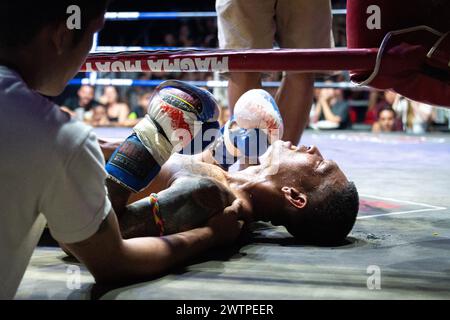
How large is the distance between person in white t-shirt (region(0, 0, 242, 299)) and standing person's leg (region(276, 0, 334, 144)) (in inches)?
62.9

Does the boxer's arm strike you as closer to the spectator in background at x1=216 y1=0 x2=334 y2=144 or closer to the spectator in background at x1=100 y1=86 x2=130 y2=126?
the spectator in background at x1=216 y1=0 x2=334 y2=144

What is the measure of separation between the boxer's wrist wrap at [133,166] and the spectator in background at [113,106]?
17.9 ft

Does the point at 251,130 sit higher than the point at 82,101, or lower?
higher

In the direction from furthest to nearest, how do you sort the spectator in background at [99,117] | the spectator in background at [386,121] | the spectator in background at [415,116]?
the spectator in background at [99,117]
the spectator in background at [386,121]
the spectator in background at [415,116]

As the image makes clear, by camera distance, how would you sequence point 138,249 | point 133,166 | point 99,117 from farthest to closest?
1. point 99,117
2. point 133,166
3. point 138,249

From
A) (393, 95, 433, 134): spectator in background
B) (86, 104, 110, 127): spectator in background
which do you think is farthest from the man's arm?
(86, 104, 110, 127): spectator in background

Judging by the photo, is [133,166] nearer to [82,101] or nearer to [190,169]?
[190,169]

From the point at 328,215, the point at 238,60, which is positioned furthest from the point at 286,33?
the point at 328,215

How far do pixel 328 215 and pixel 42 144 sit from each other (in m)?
0.96

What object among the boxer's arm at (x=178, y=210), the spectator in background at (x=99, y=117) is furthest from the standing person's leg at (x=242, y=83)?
the spectator in background at (x=99, y=117)

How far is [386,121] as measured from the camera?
20.9ft

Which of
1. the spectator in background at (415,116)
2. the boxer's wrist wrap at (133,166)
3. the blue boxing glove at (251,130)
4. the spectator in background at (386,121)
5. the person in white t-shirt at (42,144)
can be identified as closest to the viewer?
the person in white t-shirt at (42,144)

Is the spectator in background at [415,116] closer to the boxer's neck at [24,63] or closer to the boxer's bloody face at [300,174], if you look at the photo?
the boxer's bloody face at [300,174]

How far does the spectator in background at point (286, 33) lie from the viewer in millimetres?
2586
